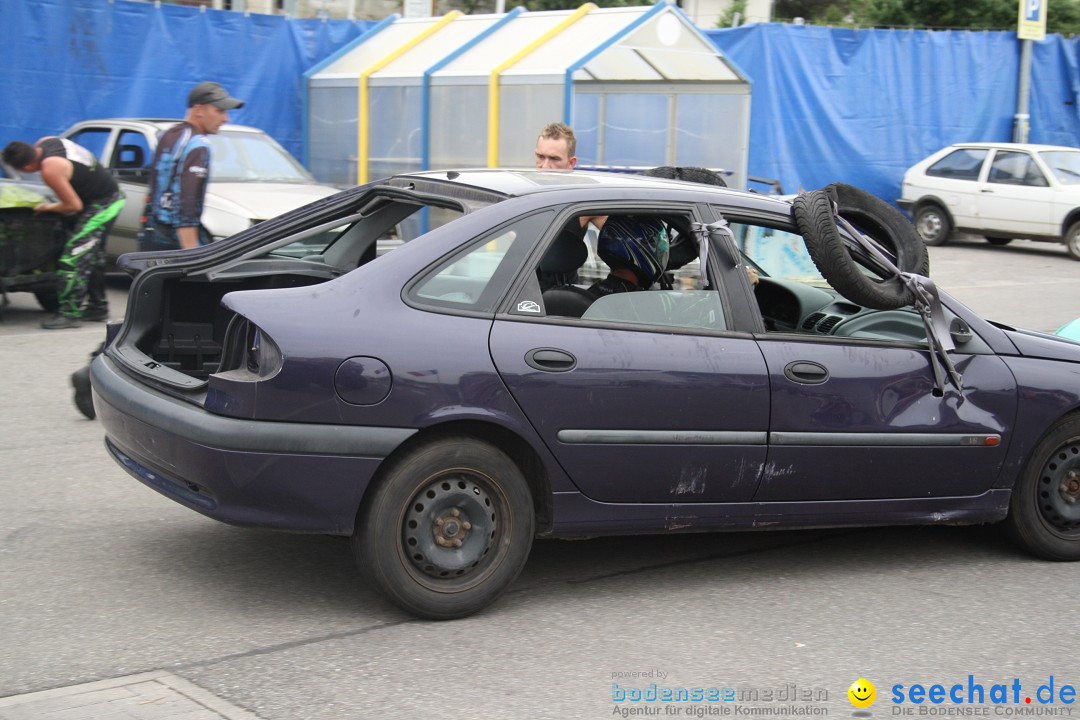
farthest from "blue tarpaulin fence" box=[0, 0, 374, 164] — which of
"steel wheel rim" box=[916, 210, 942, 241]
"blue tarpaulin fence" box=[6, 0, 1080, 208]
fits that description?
"steel wheel rim" box=[916, 210, 942, 241]

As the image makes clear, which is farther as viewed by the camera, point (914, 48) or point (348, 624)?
point (914, 48)

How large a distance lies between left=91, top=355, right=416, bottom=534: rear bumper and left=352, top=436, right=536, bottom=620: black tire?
0.10 meters

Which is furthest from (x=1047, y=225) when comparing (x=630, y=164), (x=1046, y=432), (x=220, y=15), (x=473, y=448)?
(x=473, y=448)

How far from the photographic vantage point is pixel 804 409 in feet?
14.8

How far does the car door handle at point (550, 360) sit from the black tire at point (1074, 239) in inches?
620

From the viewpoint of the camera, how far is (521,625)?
4188 mm

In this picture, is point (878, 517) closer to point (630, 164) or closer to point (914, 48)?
point (630, 164)

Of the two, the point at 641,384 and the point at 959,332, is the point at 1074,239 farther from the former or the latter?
the point at 641,384

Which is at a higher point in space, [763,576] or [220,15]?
[220,15]

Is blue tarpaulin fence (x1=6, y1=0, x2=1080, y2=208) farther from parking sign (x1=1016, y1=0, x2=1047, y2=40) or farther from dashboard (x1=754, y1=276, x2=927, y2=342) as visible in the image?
dashboard (x1=754, y1=276, x2=927, y2=342)

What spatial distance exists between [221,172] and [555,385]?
28.9 ft

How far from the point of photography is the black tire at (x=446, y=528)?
3.99m

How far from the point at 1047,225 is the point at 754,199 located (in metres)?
14.8

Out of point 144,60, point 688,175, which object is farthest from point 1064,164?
point 688,175
